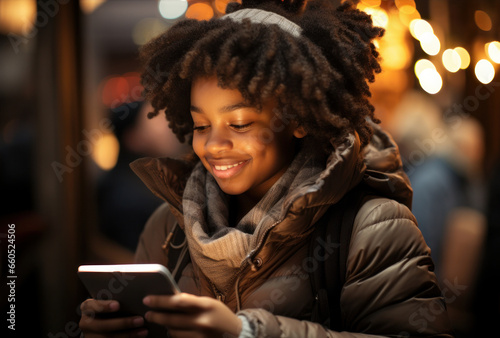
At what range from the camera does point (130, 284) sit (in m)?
1.50

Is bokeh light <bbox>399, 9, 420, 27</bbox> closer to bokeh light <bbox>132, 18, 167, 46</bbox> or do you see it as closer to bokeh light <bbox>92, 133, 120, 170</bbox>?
bokeh light <bbox>132, 18, 167, 46</bbox>

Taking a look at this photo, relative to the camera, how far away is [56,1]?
3.79m

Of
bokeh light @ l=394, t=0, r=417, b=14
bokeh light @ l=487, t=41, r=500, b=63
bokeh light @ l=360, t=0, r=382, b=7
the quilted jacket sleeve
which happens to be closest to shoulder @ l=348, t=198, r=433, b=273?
the quilted jacket sleeve

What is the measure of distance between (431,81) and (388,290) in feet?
11.5

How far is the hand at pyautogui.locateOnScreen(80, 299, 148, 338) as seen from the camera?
1609 mm

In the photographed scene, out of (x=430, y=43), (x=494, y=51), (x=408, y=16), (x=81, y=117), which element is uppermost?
(x=408, y=16)

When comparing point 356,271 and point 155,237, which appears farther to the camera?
point 155,237

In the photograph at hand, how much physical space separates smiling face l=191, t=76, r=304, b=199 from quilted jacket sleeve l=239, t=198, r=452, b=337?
0.43 meters

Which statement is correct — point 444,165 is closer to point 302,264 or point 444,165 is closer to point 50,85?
point 302,264

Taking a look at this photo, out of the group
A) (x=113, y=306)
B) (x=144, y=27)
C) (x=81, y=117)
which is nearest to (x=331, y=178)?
(x=113, y=306)

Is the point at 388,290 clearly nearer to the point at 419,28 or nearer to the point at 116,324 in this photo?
the point at 116,324

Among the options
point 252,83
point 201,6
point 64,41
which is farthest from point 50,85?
point 252,83

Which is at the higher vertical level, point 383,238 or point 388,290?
point 383,238

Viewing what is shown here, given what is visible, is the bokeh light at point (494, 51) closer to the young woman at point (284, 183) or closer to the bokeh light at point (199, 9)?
the bokeh light at point (199, 9)
